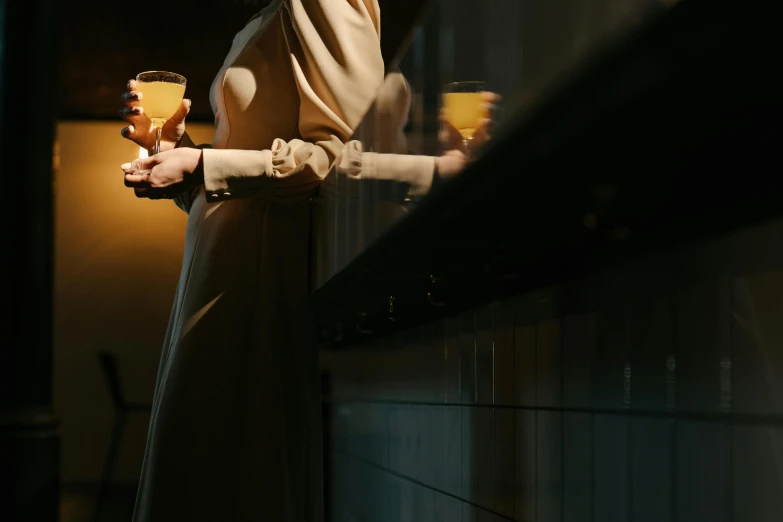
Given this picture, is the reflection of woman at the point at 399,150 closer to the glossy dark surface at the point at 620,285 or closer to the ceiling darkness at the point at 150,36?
the glossy dark surface at the point at 620,285

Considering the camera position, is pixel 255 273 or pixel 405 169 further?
pixel 255 273

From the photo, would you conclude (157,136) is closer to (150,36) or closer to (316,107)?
(316,107)

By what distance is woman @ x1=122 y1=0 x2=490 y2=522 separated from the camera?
1555mm

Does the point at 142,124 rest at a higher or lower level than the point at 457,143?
higher

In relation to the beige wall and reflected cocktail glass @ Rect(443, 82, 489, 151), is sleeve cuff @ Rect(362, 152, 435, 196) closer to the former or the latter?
reflected cocktail glass @ Rect(443, 82, 489, 151)

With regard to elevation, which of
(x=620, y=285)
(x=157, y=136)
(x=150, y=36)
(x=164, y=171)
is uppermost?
(x=150, y=36)

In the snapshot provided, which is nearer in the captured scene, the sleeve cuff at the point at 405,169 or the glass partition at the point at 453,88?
the glass partition at the point at 453,88

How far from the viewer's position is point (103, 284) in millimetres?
7305

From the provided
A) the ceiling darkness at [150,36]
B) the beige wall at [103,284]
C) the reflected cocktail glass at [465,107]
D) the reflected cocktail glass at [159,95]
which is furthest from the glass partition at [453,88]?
the beige wall at [103,284]

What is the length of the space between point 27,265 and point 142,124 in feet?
1.52

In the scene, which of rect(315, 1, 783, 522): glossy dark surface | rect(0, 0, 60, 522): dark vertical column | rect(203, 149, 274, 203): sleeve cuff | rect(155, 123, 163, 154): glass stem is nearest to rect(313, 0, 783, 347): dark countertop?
rect(315, 1, 783, 522): glossy dark surface

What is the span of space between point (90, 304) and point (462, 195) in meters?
7.02

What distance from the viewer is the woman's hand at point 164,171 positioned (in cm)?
151

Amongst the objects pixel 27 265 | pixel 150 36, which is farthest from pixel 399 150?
pixel 150 36
